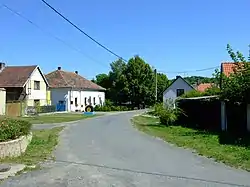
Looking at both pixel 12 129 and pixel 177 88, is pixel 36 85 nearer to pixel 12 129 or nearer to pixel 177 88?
pixel 177 88

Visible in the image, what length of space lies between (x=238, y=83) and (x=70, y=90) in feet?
137

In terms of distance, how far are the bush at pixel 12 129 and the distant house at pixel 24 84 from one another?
3616 cm

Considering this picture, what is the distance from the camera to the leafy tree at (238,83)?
72.4 feet

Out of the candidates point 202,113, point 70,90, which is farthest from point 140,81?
point 202,113

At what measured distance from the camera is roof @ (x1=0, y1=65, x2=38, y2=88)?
51938 mm

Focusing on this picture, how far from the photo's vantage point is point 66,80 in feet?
209

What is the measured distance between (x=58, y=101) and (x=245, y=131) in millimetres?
42050

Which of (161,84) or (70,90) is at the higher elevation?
(161,84)

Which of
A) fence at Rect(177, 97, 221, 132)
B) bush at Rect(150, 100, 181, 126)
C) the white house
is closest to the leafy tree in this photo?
fence at Rect(177, 97, 221, 132)

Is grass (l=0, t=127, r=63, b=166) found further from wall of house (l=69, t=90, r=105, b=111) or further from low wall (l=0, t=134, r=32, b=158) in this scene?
wall of house (l=69, t=90, r=105, b=111)

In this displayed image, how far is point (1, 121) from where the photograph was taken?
15398 mm

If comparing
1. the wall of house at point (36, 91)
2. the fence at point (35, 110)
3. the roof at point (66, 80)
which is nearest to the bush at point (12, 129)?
the fence at point (35, 110)

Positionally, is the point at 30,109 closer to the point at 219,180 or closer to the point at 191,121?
the point at 191,121

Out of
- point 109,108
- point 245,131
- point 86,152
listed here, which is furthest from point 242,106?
point 109,108
